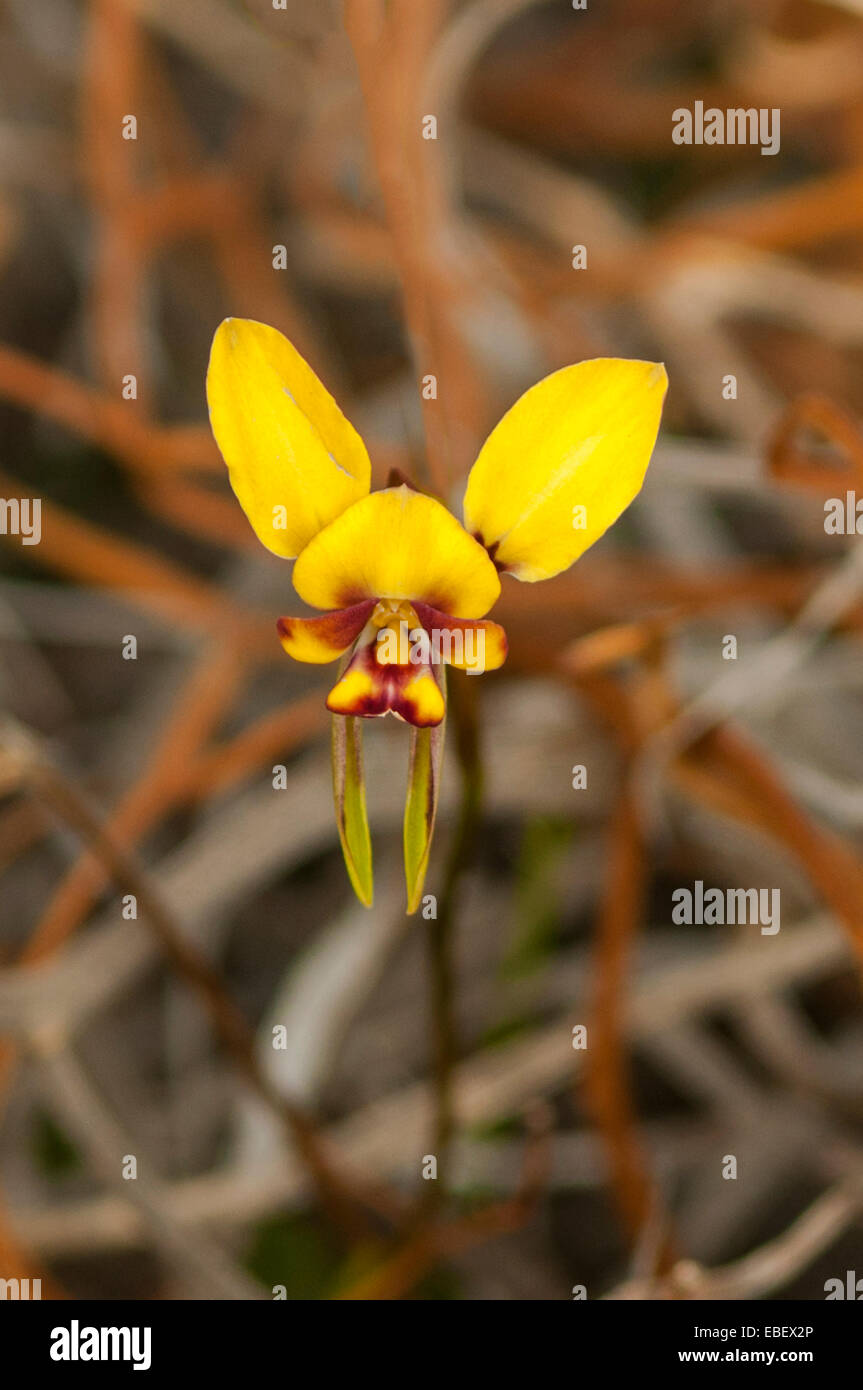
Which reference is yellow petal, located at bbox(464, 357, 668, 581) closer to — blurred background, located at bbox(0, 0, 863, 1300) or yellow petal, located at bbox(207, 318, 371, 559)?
yellow petal, located at bbox(207, 318, 371, 559)

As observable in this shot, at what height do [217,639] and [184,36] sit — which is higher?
[184,36]

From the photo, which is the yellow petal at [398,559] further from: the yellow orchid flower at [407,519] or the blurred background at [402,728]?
the blurred background at [402,728]

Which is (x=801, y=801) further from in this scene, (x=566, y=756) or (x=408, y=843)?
(x=408, y=843)

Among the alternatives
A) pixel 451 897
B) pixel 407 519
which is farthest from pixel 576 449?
pixel 451 897

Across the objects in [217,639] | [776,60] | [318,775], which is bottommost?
[318,775]

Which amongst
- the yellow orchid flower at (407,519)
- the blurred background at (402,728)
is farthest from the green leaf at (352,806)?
the blurred background at (402,728)
